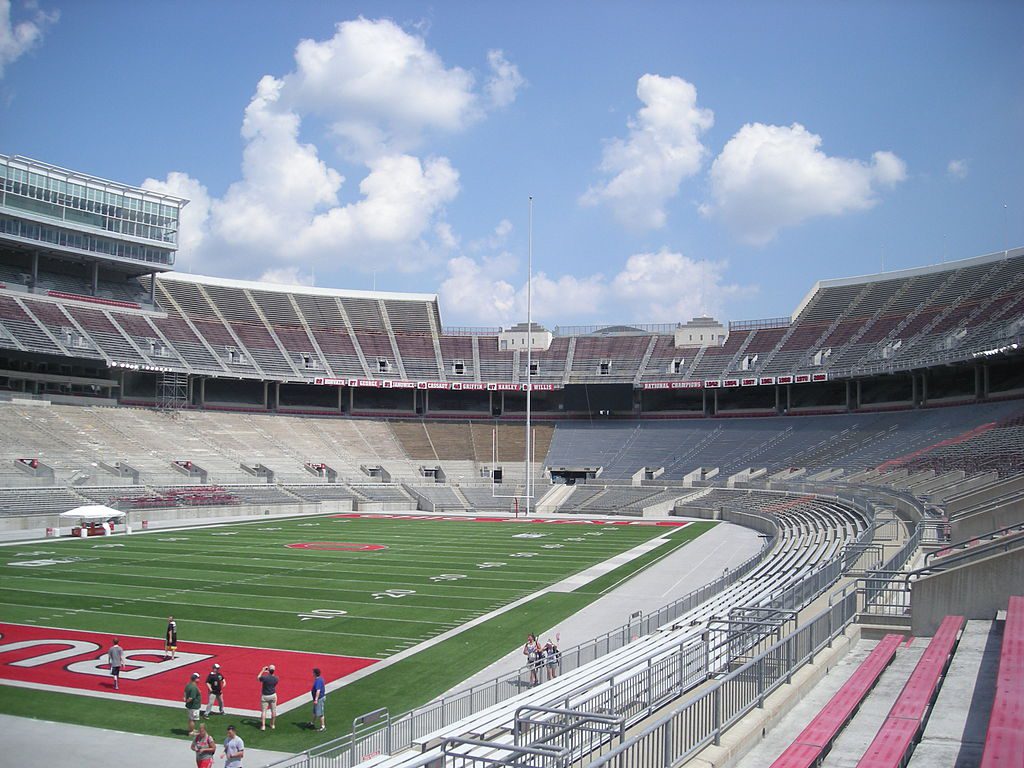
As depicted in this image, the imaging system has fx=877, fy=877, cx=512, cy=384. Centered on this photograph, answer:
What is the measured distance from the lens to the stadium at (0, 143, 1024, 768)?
11242 millimetres

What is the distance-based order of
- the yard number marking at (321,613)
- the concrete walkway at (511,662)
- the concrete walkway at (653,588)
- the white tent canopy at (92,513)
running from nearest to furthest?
the concrete walkway at (511,662) → the concrete walkway at (653,588) → the yard number marking at (321,613) → the white tent canopy at (92,513)

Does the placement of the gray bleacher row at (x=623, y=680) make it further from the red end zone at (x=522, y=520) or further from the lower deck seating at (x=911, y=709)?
the red end zone at (x=522, y=520)

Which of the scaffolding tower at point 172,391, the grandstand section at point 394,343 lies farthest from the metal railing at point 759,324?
the scaffolding tower at point 172,391

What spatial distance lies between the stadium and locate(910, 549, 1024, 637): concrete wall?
0.05m

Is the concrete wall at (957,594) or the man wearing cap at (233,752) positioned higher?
the concrete wall at (957,594)

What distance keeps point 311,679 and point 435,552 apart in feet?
61.4

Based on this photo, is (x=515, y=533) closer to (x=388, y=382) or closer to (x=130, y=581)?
(x=130, y=581)

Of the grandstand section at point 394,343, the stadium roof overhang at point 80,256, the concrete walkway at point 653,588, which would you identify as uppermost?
the stadium roof overhang at point 80,256

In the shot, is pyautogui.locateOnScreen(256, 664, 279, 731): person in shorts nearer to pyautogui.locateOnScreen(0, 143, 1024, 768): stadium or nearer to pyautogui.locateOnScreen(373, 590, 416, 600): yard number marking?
pyautogui.locateOnScreen(0, 143, 1024, 768): stadium

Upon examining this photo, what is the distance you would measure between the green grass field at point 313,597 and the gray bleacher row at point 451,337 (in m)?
23.2

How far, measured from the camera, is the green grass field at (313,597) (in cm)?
1530

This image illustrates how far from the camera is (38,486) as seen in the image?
44.0 metres

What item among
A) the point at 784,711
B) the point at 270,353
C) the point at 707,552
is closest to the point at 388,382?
the point at 270,353

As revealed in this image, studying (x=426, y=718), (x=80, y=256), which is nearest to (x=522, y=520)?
(x=80, y=256)
